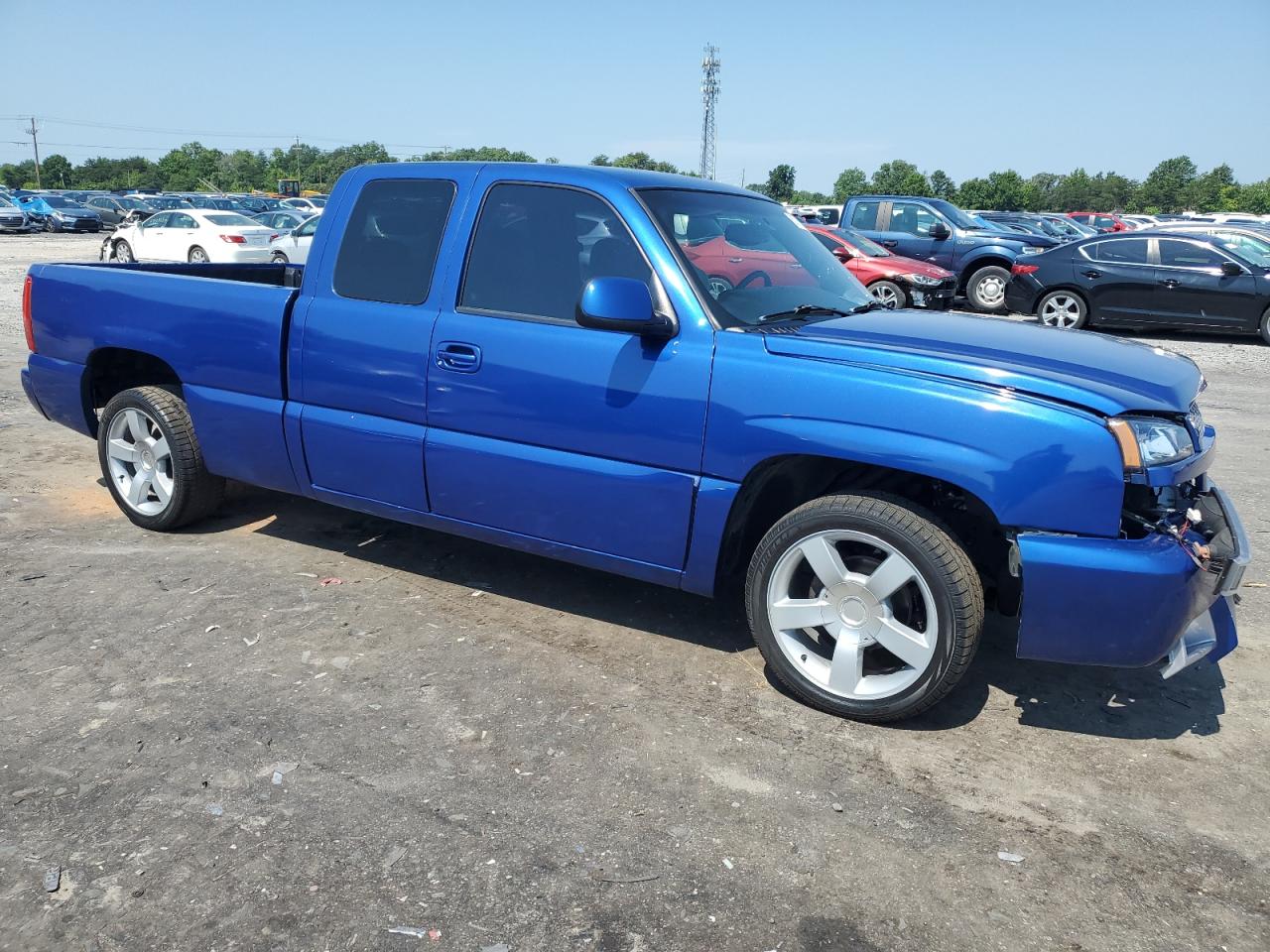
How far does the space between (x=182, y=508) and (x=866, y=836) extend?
12.6 ft

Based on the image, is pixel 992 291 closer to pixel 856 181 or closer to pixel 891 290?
pixel 891 290

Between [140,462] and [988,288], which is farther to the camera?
[988,288]

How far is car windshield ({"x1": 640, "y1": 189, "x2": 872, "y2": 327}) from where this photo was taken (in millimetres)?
3838

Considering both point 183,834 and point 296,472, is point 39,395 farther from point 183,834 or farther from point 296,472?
point 183,834

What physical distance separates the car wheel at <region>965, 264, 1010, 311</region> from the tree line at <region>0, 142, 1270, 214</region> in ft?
193

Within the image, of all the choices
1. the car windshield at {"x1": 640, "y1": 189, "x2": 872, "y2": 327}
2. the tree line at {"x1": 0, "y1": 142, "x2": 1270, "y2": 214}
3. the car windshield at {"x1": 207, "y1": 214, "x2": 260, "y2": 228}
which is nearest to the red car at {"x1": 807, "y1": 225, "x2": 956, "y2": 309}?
the car windshield at {"x1": 640, "y1": 189, "x2": 872, "y2": 327}

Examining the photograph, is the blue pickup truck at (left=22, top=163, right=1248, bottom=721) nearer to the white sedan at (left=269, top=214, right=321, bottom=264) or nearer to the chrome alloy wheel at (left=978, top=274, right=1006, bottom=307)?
the chrome alloy wheel at (left=978, top=274, right=1006, bottom=307)

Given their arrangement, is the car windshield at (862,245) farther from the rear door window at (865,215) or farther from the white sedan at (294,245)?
the white sedan at (294,245)

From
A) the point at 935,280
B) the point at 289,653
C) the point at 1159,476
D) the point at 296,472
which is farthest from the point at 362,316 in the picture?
the point at 935,280

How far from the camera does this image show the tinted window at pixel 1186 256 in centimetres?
1362

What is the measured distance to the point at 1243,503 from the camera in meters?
6.11

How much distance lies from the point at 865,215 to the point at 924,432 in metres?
15.9

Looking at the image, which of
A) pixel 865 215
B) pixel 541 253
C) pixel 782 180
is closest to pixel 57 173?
pixel 782 180

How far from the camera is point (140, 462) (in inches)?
210
